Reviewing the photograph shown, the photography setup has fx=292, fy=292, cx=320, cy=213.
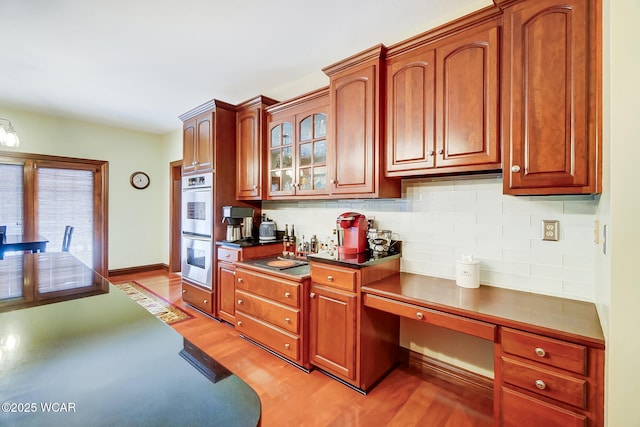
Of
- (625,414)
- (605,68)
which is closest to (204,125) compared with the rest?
(605,68)

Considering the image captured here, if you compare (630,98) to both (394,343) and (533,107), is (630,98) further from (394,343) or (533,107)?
(394,343)

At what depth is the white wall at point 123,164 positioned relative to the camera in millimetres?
4492

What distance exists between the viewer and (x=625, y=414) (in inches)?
43.1

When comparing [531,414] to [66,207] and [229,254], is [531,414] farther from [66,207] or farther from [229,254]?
[66,207]

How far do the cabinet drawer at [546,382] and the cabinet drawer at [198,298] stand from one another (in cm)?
292

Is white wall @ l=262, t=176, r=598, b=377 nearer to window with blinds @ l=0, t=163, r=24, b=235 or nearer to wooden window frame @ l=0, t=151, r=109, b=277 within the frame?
wooden window frame @ l=0, t=151, r=109, b=277

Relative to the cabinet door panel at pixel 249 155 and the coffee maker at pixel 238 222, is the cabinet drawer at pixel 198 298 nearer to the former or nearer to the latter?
the coffee maker at pixel 238 222

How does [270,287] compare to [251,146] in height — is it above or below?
below

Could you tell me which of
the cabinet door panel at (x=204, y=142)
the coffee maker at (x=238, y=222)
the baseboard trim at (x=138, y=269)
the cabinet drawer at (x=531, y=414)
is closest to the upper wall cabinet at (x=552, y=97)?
the cabinet drawer at (x=531, y=414)

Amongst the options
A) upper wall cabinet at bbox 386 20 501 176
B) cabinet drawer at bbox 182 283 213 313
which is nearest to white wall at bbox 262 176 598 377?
upper wall cabinet at bbox 386 20 501 176

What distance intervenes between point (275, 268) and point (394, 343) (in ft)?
3.85

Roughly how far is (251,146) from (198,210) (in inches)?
40.5

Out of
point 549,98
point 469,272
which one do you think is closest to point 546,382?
point 469,272

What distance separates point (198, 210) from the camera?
139 inches
